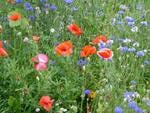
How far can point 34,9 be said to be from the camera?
162 inches

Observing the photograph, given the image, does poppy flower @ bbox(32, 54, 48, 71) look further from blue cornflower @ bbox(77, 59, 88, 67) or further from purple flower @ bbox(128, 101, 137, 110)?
purple flower @ bbox(128, 101, 137, 110)

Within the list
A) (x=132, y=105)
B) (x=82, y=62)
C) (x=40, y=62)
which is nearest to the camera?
(x=132, y=105)

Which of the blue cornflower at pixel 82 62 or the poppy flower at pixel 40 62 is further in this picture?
the blue cornflower at pixel 82 62

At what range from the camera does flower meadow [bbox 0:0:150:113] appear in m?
3.07

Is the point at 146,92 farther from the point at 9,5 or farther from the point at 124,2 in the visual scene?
the point at 124,2

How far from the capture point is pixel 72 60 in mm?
3484

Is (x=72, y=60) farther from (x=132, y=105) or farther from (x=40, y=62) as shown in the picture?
(x=132, y=105)

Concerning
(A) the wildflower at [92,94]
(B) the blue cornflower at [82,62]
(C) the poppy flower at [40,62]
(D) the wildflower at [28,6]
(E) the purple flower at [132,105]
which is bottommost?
(A) the wildflower at [92,94]

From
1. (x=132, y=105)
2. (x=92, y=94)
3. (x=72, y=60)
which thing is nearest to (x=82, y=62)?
(x=72, y=60)

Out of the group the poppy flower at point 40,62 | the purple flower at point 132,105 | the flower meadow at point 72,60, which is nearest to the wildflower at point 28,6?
the flower meadow at point 72,60

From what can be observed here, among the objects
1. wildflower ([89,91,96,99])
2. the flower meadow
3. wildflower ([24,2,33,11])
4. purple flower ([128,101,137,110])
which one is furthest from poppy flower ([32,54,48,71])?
wildflower ([24,2,33,11])

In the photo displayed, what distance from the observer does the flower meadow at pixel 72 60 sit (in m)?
3.07

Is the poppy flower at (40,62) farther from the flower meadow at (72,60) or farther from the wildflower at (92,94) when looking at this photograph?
the wildflower at (92,94)

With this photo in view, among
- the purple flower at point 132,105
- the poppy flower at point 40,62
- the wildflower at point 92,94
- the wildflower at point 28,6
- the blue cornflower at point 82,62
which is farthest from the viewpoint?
the wildflower at point 28,6
